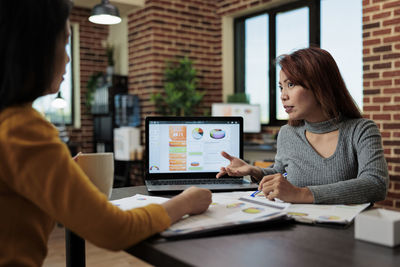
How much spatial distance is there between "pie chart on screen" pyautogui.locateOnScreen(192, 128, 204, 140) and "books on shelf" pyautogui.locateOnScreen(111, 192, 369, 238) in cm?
46

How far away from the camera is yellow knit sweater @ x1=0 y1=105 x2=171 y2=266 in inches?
25.9

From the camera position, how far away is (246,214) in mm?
913

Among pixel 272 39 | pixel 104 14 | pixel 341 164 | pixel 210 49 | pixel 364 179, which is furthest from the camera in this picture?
pixel 210 49

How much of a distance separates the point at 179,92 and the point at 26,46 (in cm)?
385

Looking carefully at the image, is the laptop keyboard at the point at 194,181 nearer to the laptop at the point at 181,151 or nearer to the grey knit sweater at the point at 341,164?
the laptop at the point at 181,151

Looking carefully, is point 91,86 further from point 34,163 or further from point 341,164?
point 34,163

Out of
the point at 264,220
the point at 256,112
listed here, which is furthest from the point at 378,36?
the point at 264,220

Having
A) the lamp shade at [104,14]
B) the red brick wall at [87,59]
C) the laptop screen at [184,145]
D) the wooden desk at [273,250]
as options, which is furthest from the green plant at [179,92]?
the wooden desk at [273,250]

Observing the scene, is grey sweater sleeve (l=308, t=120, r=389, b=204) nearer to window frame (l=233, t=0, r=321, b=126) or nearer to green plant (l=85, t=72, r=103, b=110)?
window frame (l=233, t=0, r=321, b=126)

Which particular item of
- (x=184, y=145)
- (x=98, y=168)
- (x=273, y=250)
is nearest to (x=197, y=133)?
(x=184, y=145)

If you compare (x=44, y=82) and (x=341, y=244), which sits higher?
(x=44, y=82)

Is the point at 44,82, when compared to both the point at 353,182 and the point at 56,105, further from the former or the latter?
the point at 56,105

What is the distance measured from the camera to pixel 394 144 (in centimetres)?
315

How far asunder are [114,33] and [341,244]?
18.1ft
